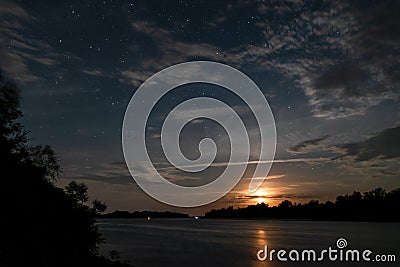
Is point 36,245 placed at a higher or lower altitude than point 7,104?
lower

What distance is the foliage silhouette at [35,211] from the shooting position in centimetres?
1836

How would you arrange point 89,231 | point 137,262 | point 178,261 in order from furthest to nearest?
point 178,261, point 137,262, point 89,231

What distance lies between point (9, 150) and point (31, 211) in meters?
4.04

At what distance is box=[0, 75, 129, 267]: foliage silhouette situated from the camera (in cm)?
1836

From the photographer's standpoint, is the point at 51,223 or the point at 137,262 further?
the point at 137,262

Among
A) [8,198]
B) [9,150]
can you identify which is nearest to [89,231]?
[8,198]

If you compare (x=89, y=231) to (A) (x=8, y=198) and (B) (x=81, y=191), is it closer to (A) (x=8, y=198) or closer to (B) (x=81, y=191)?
(B) (x=81, y=191)

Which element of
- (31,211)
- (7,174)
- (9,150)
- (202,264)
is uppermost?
(9,150)

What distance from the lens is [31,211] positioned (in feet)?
63.0

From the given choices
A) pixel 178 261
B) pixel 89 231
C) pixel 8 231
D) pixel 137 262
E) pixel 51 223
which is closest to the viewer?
pixel 8 231

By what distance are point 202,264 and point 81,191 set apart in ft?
116

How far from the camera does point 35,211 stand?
1941cm

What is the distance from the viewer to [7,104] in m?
19.1

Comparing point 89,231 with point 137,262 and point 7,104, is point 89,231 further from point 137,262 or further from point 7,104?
point 137,262
